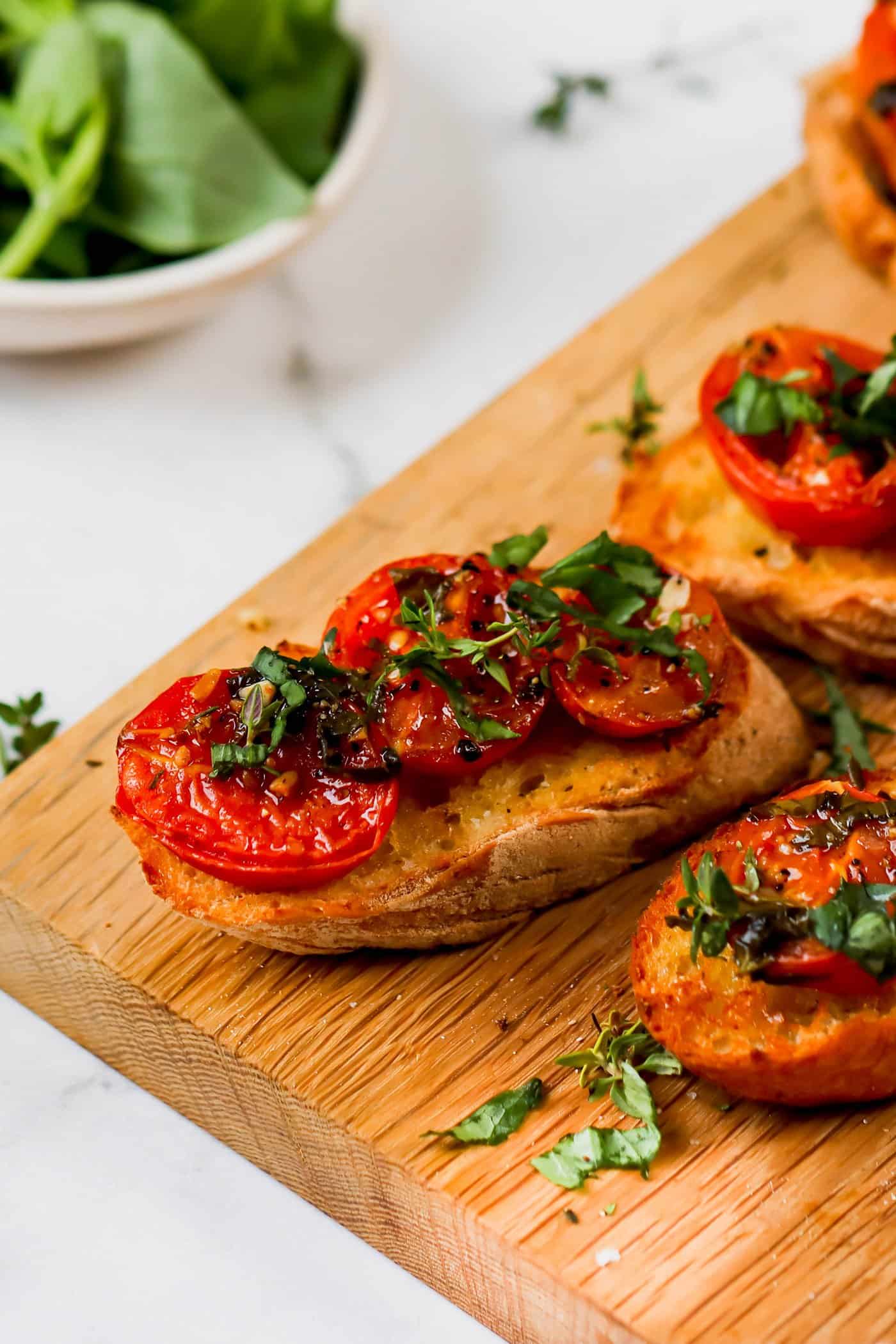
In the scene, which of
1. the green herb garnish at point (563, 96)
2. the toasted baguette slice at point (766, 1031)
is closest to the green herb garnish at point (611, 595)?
the toasted baguette slice at point (766, 1031)

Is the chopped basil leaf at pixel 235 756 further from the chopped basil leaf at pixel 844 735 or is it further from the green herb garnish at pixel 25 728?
the chopped basil leaf at pixel 844 735

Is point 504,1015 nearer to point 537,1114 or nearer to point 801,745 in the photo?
point 537,1114

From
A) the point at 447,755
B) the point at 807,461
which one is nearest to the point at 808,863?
the point at 447,755

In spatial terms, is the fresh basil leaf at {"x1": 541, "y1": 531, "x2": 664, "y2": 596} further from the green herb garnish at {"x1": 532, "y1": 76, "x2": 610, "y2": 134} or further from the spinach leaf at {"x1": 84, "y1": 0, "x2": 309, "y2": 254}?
the green herb garnish at {"x1": 532, "y1": 76, "x2": 610, "y2": 134}

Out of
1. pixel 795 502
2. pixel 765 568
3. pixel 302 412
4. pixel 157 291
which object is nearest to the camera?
pixel 795 502

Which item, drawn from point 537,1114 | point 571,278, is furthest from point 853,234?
point 537,1114

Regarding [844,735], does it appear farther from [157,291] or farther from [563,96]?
[563,96]

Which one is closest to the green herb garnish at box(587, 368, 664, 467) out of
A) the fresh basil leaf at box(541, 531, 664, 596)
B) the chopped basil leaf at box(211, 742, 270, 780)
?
the fresh basil leaf at box(541, 531, 664, 596)
